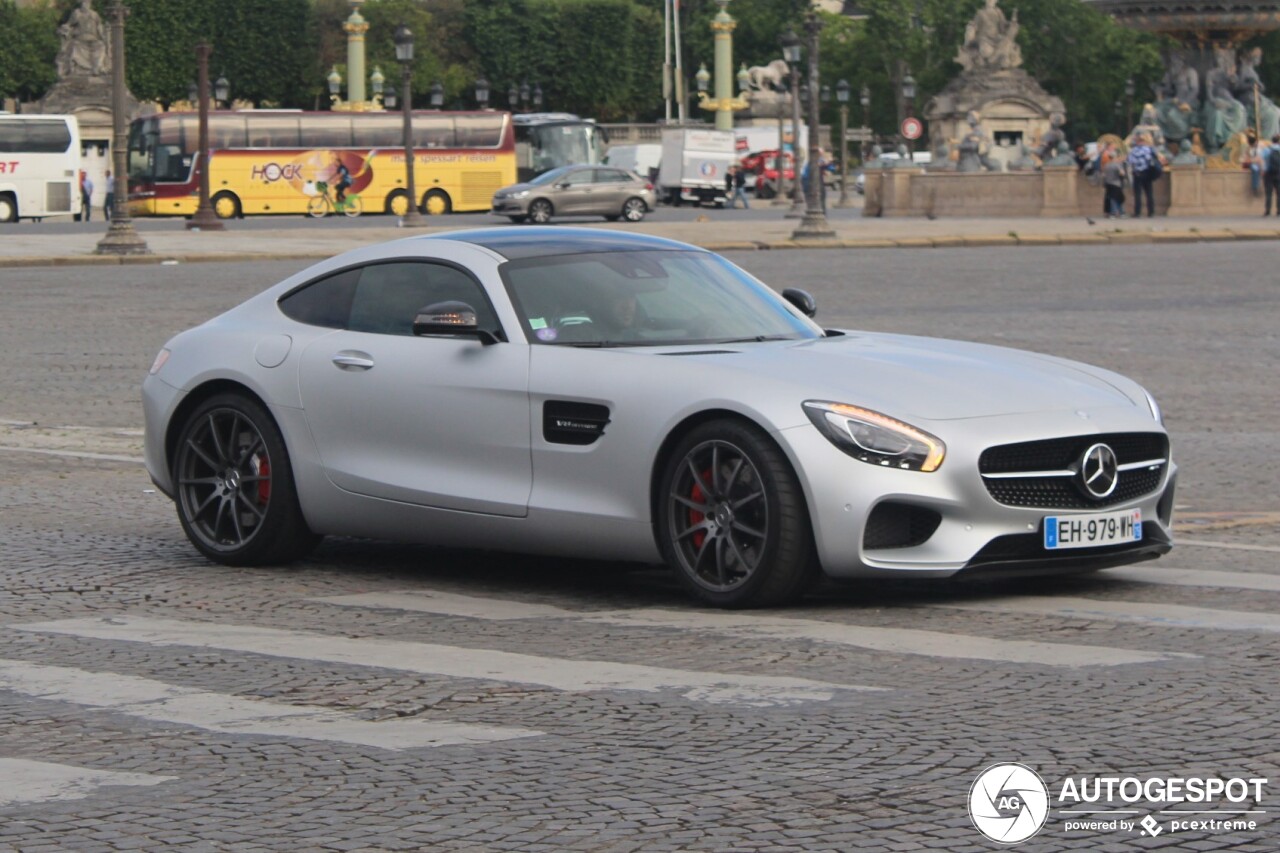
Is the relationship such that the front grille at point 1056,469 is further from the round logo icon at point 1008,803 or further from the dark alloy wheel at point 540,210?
the dark alloy wheel at point 540,210

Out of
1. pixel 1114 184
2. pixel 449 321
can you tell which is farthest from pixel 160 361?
pixel 1114 184

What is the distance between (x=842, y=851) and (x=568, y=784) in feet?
2.75

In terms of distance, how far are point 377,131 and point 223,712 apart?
6334 centimetres

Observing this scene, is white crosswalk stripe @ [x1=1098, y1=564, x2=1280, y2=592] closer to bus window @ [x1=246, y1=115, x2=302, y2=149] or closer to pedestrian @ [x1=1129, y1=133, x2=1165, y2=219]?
pedestrian @ [x1=1129, y1=133, x2=1165, y2=219]

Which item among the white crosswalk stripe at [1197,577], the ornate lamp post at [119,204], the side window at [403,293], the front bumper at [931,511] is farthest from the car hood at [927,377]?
the ornate lamp post at [119,204]

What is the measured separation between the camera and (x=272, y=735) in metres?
5.64

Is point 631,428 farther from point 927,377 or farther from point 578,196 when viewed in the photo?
point 578,196

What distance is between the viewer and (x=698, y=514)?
7.56 metres

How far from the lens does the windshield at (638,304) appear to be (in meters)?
8.27

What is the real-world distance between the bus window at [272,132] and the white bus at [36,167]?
5.17 m

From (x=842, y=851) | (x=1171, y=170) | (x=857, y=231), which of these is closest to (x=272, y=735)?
(x=842, y=851)

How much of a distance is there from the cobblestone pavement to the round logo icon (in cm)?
5

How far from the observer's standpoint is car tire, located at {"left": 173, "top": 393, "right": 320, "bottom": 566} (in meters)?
8.65
